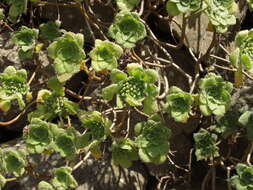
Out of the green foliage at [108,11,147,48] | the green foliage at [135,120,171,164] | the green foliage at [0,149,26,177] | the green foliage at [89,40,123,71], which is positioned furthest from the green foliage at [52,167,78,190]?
the green foliage at [108,11,147,48]

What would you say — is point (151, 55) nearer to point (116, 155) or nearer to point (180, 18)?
point (180, 18)

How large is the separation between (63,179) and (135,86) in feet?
1.53

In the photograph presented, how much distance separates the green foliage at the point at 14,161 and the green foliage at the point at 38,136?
2.3 inches

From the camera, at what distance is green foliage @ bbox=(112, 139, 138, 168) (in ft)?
5.68

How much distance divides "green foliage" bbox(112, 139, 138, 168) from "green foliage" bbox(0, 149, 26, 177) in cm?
36

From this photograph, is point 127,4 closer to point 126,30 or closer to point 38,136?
point 126,30

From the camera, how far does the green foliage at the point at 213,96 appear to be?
5.46ft

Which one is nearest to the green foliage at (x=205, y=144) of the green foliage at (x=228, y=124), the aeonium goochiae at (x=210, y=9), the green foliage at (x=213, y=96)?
the green foliage at (x=228, y=124)

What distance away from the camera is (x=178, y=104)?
1669mm

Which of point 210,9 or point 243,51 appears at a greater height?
point 210,9

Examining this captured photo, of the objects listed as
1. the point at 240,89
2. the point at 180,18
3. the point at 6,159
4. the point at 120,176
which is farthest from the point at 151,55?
the point at 6,159

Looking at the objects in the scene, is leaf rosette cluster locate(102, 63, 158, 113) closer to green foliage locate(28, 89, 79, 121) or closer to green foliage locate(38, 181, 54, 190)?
green foliage locate(28, 89, 79, 121)

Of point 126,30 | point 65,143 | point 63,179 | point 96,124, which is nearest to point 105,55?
point 126,30

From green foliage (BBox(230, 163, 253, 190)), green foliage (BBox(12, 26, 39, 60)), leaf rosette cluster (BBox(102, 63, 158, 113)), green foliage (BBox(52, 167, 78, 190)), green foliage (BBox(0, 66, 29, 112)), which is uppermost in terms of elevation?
green foliage (BBox(12, 26, 39, 60))
